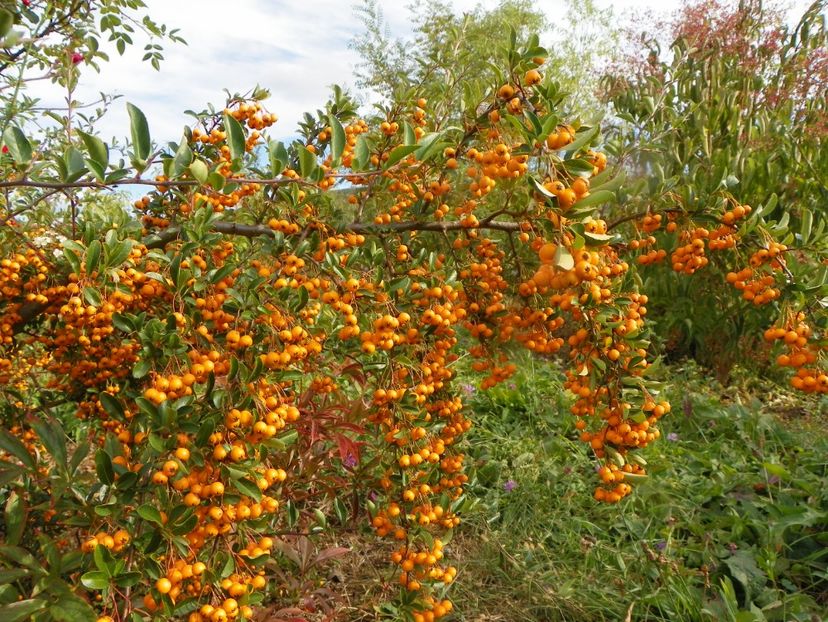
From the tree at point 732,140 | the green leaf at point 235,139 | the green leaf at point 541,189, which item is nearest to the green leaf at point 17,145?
the green leaf at point 235,139

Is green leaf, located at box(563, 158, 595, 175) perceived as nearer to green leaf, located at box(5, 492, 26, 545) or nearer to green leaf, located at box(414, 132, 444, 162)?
green leaf, located at box(414, 132, 444, 162)

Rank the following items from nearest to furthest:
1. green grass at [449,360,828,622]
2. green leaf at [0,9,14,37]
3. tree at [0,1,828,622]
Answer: green leaf at [0,9,14,37]
tree at [0,1,828,622]
green grass at [449,360,828,622]

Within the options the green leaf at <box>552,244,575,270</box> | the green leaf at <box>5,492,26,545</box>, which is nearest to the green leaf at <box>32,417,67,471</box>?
the green leaf at <box>5,492,26,545</box>

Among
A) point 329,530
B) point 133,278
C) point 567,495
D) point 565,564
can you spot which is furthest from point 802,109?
point 133,278

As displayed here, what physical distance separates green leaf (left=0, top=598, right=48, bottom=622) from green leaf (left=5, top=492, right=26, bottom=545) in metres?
0.21

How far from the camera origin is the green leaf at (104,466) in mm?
1188

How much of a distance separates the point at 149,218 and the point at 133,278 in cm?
58

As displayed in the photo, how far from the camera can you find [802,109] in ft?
20.7

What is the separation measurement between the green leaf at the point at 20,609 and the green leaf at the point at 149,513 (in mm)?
258

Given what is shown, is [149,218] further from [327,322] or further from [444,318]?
[444,318]

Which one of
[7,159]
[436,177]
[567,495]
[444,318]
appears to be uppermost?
[436,177]

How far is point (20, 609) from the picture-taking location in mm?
1078

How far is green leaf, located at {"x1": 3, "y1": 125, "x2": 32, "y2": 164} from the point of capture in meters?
1.07

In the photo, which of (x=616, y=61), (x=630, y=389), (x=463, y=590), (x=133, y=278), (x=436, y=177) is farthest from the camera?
(x=616, y=61)
